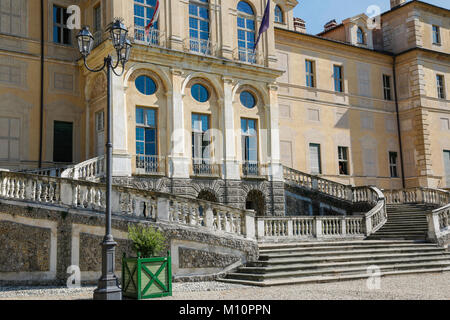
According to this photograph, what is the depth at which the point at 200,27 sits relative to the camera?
21.9m

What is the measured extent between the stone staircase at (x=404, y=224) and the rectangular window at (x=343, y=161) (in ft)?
17.8

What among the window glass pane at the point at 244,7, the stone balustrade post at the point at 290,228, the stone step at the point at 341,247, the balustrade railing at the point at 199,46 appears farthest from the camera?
the window glass pane at the point at 244,7

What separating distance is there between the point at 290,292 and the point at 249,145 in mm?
11887

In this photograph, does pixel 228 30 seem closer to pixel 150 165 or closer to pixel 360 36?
pixel 150 165

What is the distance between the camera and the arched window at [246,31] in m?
22.9

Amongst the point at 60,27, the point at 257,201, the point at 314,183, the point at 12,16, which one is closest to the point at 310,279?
the point at 257,201

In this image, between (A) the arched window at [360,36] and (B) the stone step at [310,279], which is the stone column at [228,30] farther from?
(B) the stone step at [310,279]

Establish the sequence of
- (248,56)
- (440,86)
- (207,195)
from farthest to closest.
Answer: (440,86) < (248,56) < (207,195)

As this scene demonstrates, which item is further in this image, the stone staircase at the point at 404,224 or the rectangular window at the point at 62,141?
the rectangular window at the point at 62,141

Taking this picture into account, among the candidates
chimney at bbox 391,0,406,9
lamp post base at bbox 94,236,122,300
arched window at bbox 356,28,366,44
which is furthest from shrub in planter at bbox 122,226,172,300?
chimney at bbox 391,0,406,9

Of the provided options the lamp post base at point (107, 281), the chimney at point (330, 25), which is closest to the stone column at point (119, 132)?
the lamp post base at point (107, 281)

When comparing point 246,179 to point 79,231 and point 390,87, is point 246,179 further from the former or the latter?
point 390,87

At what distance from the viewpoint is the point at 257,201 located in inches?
877

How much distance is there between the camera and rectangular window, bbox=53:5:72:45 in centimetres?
2148
